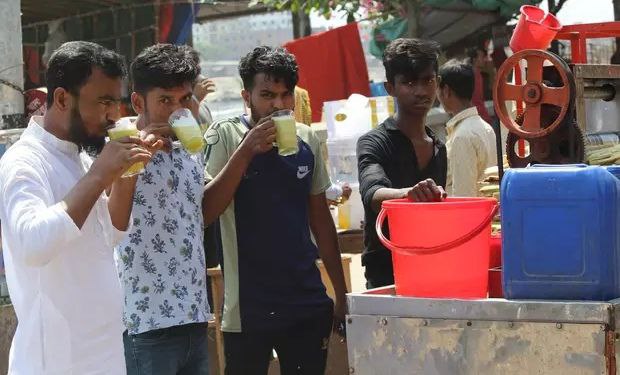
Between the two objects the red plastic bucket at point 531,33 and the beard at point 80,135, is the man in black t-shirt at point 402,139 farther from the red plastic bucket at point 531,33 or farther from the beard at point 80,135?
the beard at point 80,135

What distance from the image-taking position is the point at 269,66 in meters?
3.86

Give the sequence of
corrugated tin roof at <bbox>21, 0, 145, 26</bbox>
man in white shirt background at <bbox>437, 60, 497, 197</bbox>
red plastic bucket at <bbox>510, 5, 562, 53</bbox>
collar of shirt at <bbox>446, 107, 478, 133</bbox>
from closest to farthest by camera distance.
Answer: red plastic bucket at <bbox>510, 5, 562, 53</bbox> → man in white shirt background at <bbox>437, 60, 497, 197</bbox> → collar of shirt at <bbox>446, 107, 478, 133</bbox> → corrugated tin roof at <bbox>21, 0, 145, 26</bbox>

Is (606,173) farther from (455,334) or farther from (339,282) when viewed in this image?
(339,282)

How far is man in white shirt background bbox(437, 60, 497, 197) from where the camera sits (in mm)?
5191

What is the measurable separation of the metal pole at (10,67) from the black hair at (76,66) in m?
2.74

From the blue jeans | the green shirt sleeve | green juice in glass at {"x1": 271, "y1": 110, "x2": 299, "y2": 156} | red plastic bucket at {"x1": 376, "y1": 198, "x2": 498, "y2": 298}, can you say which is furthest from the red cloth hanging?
red plastic bucket at {"x1": 376, "y1": 198, "x2": 498, "y2": 298}

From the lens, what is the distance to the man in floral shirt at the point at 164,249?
3.39 metres

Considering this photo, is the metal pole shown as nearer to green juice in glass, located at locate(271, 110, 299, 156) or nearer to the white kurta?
green juice in glass, located at locate(271, 110, 299, 156)

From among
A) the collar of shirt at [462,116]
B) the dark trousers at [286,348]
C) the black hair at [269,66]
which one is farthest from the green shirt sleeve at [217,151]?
the collar of shirt at [462,116]

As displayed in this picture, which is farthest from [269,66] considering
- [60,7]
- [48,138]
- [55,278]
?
[60,7]

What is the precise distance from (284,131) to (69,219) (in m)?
1.06

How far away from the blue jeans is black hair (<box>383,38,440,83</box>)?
1.28m

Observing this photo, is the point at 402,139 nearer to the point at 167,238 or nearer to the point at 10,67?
the point at 167,238

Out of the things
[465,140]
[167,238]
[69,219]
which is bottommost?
[167,238]
